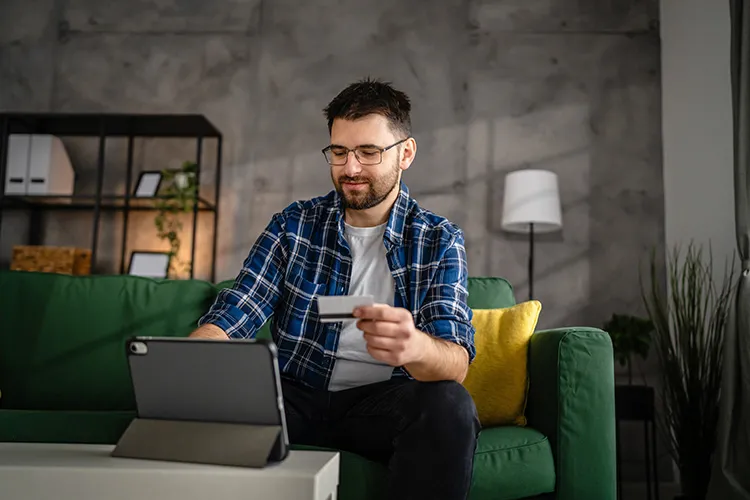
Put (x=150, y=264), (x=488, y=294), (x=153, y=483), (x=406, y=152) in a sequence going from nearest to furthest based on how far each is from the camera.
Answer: (x=153, y=483) → (x=406, y=152) → (x=488, y=294) → (x=150, y=264)

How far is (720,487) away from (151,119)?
9.73 feet

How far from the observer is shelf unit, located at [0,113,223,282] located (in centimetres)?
340

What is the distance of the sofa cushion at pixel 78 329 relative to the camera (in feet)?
6.66

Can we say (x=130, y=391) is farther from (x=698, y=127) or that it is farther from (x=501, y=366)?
(x=698, y=127)

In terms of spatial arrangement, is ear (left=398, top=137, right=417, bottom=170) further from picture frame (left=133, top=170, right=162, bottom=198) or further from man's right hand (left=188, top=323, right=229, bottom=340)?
picture frame (left=133, top=170, right=162, bottom=198)

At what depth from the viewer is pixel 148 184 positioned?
141 inches

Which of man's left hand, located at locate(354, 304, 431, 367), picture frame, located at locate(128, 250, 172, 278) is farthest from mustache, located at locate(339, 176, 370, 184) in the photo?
picture frame, located at locate(128, 250, 172, 278)

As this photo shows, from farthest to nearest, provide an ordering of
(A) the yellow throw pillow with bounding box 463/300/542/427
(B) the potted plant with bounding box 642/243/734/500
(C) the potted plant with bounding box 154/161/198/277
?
(C) the potted plant with bounding box 154/161/198/277 → (B) the potted plant with bounding box 642/243/734/500 → (A) the yellow throw pillow with bounding box 463/300/542/427

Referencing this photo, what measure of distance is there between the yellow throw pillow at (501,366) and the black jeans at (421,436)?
51cm

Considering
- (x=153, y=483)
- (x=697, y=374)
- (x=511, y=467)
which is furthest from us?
(x=697, y=374)

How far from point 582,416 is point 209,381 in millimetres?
1047

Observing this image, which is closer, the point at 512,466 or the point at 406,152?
the point at 512,466

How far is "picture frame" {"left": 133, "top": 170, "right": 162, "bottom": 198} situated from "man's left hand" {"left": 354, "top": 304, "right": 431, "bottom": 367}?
8.64 feet

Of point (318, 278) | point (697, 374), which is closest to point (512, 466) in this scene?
point (318, 278)
